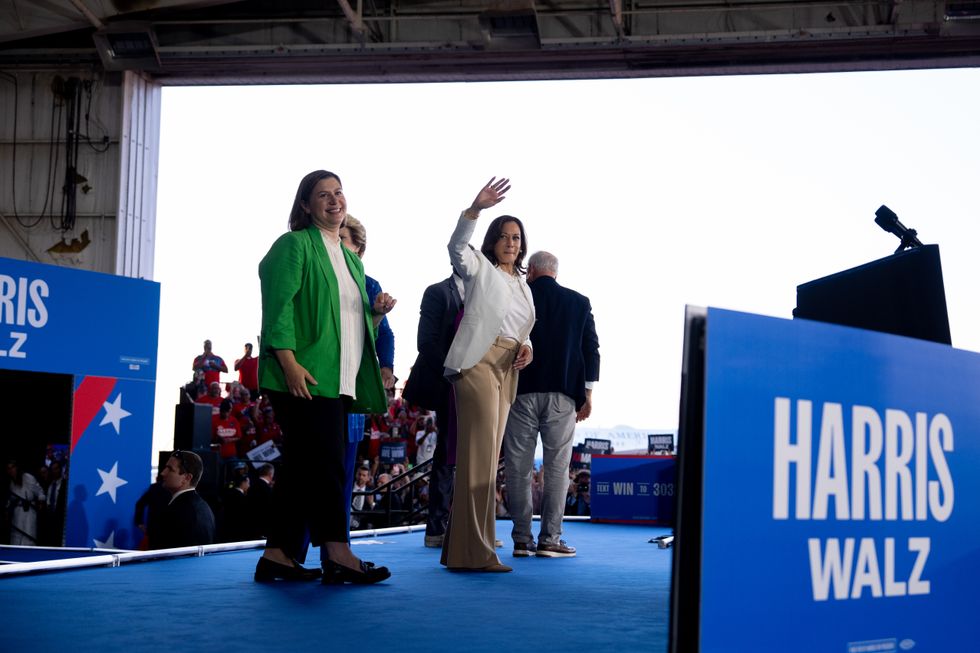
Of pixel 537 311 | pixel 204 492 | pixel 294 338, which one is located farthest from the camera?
pixel 204 492

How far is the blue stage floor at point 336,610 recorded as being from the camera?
2.28m

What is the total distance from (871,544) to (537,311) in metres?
3.29

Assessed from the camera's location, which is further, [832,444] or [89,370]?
[89,370]

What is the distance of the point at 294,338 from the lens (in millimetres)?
3363

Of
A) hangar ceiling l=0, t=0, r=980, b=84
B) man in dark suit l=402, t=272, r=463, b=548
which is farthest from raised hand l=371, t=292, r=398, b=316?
hangar ceiling l=0, t=0, r=980, b=84

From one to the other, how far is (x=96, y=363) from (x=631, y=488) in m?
4.04

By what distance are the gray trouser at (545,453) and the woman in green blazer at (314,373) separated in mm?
1307

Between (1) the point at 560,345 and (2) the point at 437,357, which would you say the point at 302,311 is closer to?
(1) the point at 560,345

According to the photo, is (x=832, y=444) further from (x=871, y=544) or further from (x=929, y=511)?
(x=929, y=511)

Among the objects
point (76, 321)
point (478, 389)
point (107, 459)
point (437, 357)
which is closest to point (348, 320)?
point (478, 389)

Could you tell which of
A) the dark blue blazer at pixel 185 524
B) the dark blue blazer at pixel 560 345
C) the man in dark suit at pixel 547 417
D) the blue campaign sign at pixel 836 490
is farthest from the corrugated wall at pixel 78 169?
the blue campaign sign at pixel 836 490

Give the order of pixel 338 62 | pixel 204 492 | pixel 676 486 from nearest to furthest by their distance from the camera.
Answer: pixel 676 486 → pixel 204 492 → pixel 338 62

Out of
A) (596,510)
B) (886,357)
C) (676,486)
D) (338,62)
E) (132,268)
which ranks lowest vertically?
(596,510)

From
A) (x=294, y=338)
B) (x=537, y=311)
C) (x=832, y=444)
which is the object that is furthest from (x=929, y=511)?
(x=537, y=311)
